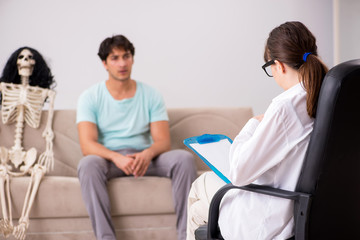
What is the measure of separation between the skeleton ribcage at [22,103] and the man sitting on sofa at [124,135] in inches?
15.1

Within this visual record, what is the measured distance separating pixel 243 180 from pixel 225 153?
24 cm

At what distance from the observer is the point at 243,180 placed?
1.52 metres

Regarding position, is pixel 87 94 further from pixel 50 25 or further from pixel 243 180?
pixel 243 180

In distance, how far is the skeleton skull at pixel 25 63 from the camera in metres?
3.56

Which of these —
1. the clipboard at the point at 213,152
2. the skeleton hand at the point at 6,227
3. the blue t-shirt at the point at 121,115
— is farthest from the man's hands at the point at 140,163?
the clipboard at the point at 213,152

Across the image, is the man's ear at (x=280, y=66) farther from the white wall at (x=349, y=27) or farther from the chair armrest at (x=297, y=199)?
the white wall at (x=349, y=27)

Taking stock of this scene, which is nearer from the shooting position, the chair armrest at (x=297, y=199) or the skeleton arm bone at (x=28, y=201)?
Result: the chair armrest at (x=297, y=199)

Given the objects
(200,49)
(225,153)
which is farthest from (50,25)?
(225,153)

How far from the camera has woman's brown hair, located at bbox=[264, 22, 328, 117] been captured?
4.98 feet

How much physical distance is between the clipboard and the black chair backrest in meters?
0.30

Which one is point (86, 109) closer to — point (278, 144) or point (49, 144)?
point (49, 144)

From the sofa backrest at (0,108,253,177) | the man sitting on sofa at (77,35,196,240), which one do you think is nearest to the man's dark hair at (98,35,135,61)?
the man sitting on sofa at (77,35,196,240)

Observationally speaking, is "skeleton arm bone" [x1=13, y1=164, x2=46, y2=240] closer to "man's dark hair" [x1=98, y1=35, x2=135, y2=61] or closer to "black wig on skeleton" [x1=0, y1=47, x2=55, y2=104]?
"black wig on skeleton" [x1=0, y1=47, x2=55, y2=104]

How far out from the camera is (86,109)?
3303 millimetres
